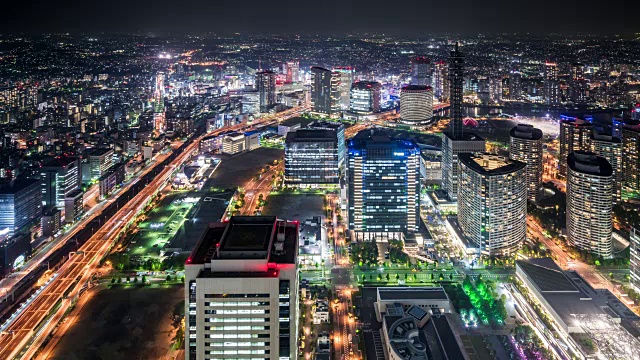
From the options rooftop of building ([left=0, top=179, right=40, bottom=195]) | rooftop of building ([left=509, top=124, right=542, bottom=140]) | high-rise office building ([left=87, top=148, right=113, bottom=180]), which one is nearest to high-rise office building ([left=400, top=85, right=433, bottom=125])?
rooftop of building ([left=509, top=124, right=542, bottom=140])

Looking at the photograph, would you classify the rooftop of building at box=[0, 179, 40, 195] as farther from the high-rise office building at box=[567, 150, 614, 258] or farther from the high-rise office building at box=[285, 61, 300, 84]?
the high-rise office building at box=[285, 61, 300, 84]

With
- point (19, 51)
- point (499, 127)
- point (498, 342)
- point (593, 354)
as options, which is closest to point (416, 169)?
point (498, 342)

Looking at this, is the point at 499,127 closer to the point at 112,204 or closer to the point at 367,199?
the point at 367,199

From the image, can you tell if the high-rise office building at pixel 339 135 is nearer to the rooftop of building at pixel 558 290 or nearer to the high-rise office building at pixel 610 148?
the high-rise office building at pixel 610 148

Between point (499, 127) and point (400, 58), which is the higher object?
point (400, 58)

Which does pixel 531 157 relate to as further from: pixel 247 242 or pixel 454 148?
pixel 247 242

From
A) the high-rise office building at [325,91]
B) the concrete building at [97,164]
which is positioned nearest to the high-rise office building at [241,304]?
the concrete building at [97,164]
